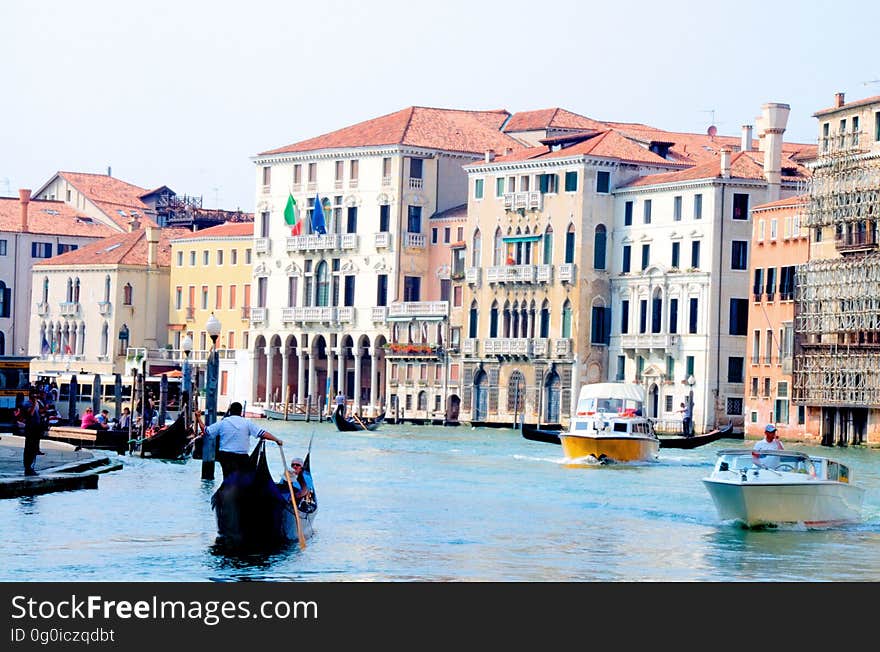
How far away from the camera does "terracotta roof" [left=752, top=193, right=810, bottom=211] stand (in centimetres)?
6356

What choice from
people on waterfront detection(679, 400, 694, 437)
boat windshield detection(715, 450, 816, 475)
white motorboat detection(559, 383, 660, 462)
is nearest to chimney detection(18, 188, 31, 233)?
people on waterfront detection(679, 400, 694, 437)

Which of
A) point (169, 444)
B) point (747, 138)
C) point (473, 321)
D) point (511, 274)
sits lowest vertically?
point (169, 444)

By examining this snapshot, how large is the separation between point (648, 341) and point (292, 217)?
17.6m

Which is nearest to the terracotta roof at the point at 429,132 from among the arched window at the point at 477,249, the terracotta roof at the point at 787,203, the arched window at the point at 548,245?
the arched window at the point at 477,249

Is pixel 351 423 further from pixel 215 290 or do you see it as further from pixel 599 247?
pixel 215 290

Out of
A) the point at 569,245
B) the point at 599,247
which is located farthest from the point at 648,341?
the point at 569,245

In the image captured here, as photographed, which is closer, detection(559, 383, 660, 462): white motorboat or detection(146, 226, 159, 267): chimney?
detection(559, 383, 660, 462): white motorboat

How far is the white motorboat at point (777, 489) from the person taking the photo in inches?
1090

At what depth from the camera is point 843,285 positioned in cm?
6156

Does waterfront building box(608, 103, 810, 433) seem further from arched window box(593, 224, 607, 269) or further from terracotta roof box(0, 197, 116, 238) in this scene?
terracotta roof box(0, 197, 116, 238)

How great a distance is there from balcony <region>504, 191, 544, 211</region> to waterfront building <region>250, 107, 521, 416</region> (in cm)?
482

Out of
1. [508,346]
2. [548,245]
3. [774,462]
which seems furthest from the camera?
[508,346]

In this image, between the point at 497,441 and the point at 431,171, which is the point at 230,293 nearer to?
the point at 431,171

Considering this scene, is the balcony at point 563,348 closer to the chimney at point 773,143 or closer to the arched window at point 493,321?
the arched window at point 493,321
